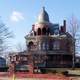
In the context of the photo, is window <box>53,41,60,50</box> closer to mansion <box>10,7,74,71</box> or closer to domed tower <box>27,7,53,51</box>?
mansion <box>10,7,74,71</box>

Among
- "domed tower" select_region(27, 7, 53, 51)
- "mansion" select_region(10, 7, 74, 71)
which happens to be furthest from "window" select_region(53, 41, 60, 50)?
"domed tower" select_region(27, 7, 53, 51)

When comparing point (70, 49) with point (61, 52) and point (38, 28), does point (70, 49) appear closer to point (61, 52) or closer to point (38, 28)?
point (61, 52)

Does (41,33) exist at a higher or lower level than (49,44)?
higher

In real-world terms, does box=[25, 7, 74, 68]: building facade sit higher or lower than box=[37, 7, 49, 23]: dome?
lower

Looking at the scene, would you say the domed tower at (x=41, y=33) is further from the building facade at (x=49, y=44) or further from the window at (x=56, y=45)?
the window at (x=56, y=45)

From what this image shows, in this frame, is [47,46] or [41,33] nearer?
[47,46]

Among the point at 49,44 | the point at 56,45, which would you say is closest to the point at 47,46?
the point at 49,44

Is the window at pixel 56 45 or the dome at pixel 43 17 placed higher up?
the dome at pixel 43 17

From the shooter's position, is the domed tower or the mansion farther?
the domed tower

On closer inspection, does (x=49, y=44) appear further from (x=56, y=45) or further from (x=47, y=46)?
(x=56, y=45)

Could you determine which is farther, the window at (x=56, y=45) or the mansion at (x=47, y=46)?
the window at (x=56, y=45)

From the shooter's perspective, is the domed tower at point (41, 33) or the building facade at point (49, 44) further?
the domed tower at point (41, 33)

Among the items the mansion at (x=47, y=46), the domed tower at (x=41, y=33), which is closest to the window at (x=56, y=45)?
the mansion at (x=47, y=46)

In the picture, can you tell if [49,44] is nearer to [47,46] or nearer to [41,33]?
[47,46]
